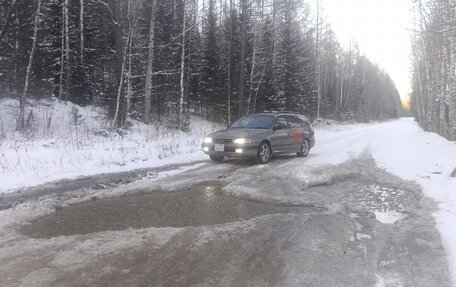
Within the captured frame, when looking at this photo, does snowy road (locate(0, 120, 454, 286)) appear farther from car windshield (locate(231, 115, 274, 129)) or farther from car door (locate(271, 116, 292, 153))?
car windshield (locate(231, 115, 274, 129))

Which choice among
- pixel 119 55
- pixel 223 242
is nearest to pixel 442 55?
pixel 119 55

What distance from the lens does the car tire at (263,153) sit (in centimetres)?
1266

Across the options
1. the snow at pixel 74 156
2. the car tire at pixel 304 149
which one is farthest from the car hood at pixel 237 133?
the car tire at pixel 304 149

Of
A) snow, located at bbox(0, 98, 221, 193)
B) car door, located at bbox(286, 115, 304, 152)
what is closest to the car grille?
snow, located at bbox(0, 98, 221, 193)

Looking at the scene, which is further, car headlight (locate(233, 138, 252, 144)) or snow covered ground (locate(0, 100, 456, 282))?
car headlight (locate(233, 138, 252, 144))

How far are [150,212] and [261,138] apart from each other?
6.70 m

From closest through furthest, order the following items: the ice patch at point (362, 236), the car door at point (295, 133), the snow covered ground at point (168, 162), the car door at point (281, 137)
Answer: the ice patch at point (362, 236) < the snow covered ground at point (168, 162) < the car door at point (281, 137) < the car door at point (295, 133)

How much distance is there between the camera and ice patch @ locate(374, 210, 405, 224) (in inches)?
260

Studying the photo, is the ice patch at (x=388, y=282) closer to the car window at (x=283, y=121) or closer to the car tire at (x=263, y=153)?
the car tire at (x=263, y=153)

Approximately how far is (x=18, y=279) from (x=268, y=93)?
109 ft

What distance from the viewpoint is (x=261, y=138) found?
12836mm

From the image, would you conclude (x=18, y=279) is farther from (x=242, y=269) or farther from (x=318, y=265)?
(x=318, y=265)

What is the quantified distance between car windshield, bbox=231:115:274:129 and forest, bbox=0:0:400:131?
7.80m

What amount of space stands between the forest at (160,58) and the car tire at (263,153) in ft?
30.1
